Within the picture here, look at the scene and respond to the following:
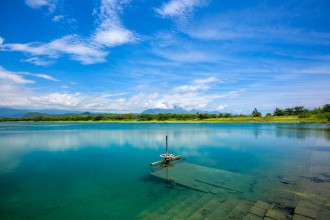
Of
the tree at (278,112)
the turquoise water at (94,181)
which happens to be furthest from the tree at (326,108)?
the turquoise water at (94,181)

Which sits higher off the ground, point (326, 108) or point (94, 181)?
point (326, 108)

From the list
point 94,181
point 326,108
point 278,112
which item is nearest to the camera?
point 94,181

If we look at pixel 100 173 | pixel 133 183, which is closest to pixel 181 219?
pixel 133 183

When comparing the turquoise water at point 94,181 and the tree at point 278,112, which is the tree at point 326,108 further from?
the turquoise water at point 94,181

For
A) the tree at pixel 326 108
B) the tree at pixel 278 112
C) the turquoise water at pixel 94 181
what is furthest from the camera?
the tree at pixel 278 112

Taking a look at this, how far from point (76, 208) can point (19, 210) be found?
3088 millimetres

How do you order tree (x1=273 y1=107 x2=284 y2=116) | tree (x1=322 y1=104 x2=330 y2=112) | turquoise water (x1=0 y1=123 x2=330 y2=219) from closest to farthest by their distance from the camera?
turquoise water (x1=0 y1=123 x2=330 y2=219), tree (x1=322 y1=104 x2=330 y2=112), tree (x1=273 y1=107 x2=284 y2=116)

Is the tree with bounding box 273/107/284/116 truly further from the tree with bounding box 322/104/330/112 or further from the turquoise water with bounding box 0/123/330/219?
the turquoise water with bounding box 0/123/330/219

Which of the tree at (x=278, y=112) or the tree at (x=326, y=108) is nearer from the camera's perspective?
the tree at (x=326, y=108)

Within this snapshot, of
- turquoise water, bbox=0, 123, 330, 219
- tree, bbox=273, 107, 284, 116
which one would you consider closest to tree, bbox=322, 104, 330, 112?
tree, bbox=273, 107, 284, 116

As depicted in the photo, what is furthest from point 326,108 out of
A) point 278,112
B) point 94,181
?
point 94,181

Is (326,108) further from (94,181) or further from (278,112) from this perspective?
(94,181)

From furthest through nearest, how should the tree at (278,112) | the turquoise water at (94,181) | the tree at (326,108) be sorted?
the tree at (278,112), the tree at (326,108), the turquoise water at (94,181)

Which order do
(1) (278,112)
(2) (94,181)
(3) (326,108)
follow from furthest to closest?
(1) (278,112), (3) (326,108), (2) (94,181)
